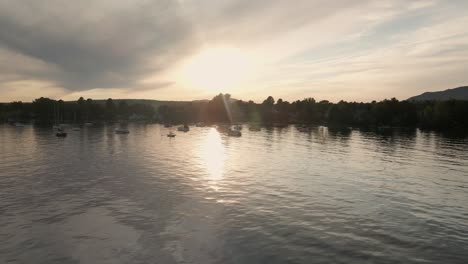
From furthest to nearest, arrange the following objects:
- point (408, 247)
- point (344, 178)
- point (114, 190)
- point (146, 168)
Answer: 1. point (146, 168)
2. point (344, 178)
3. point (114, 190)
4. point (408, 247)

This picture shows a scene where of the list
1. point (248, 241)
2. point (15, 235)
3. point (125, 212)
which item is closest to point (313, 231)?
point (248, 241)

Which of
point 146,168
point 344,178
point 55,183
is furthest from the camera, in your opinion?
point 146,168

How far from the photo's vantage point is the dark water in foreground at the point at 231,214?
2933cm

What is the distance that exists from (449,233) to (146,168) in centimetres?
5892

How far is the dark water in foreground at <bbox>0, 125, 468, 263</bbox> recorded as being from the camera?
2933 cm

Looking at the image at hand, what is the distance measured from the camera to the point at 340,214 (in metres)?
40.4

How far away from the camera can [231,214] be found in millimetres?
40156

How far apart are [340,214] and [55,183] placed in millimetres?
48785

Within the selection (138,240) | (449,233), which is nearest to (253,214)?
(138,240)

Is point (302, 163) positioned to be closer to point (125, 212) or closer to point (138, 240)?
point (125, 212)

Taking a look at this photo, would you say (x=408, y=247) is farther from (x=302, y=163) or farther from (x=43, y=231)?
(x=302, y=163)

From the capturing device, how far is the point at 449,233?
34500 mm

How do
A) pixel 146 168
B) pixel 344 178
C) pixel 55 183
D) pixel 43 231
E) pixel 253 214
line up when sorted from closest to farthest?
pixel 43 231 < pixel 253 214 < pixel 55 183 < pixel 344 178 < pixel 146 168

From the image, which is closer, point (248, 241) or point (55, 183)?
point (248, 241)
